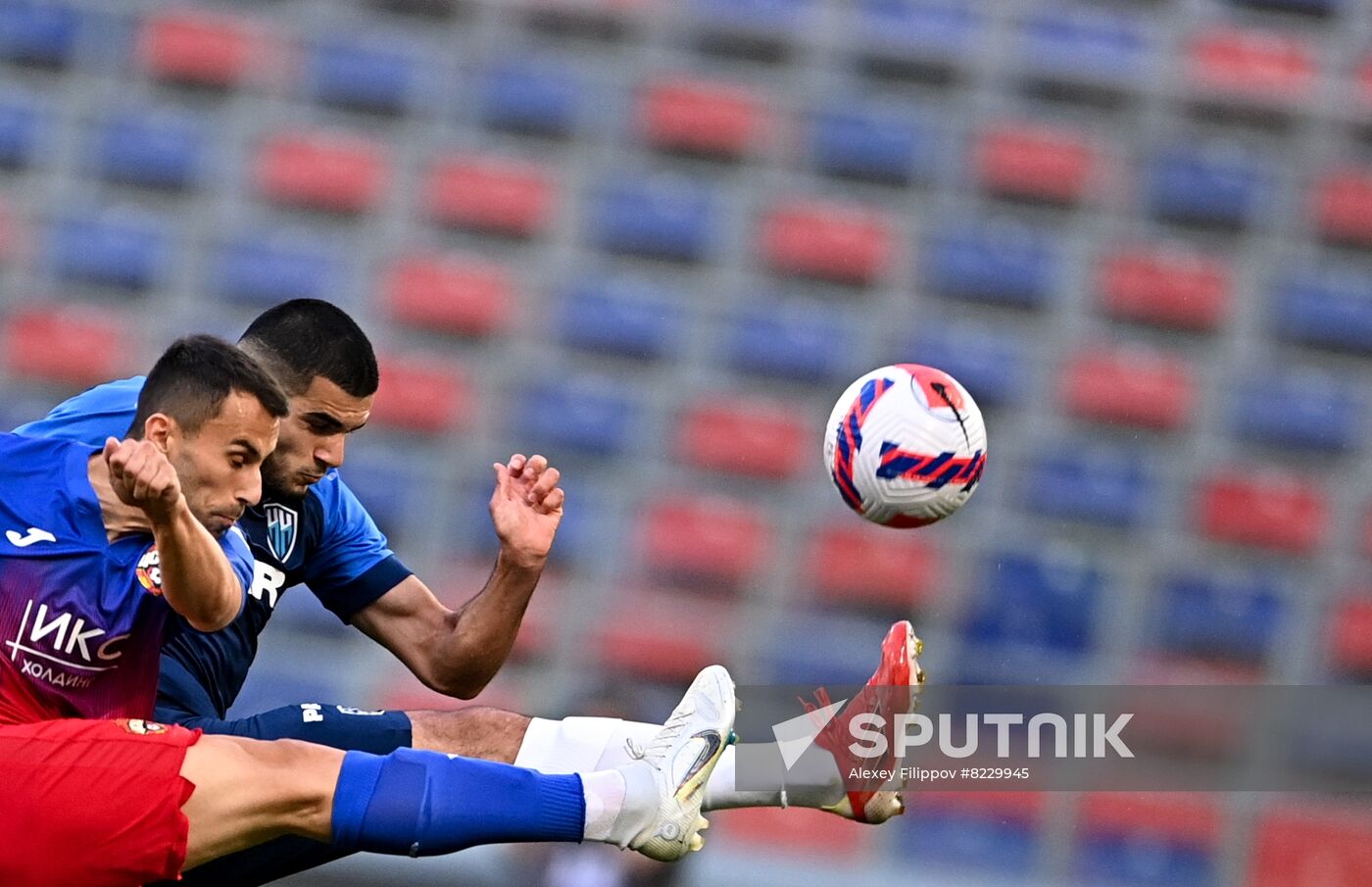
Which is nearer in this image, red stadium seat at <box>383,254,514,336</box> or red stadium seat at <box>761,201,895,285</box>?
red stadium seat at <box>383,254,514,336</box>

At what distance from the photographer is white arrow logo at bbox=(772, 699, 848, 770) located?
13.1 feet

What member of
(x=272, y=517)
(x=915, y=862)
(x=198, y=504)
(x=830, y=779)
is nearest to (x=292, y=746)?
(x=198, y=504)

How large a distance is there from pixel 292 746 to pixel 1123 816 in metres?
4.37

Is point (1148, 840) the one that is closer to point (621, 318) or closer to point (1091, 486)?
point (1091, 486)

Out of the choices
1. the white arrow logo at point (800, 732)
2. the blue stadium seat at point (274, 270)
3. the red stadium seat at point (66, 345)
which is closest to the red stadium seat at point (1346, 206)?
the blue stadium seat at point (274, 270)

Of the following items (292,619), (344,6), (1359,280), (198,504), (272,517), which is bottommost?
(198,504)

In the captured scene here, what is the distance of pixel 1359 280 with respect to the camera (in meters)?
7.98

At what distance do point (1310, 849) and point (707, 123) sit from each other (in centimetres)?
395

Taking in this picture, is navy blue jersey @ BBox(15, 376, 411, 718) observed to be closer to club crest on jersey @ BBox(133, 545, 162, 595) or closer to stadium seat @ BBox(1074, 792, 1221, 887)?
club crest on jersey @ BBox(133, 545, 162, 595)

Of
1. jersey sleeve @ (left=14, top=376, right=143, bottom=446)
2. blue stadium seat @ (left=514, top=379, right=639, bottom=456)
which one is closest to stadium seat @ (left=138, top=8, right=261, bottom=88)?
blue stadium seat @ (left=514, top=379, right=639, bottom=456)

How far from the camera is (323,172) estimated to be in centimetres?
800

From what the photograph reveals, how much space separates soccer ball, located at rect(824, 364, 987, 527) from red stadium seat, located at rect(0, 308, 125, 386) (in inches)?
168

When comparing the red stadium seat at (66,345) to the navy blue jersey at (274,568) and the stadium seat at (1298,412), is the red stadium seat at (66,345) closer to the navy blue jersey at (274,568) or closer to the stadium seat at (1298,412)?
the navy blue jersey at (274,568)

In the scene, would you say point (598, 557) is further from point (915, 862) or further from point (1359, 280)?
point (1359, 280)
